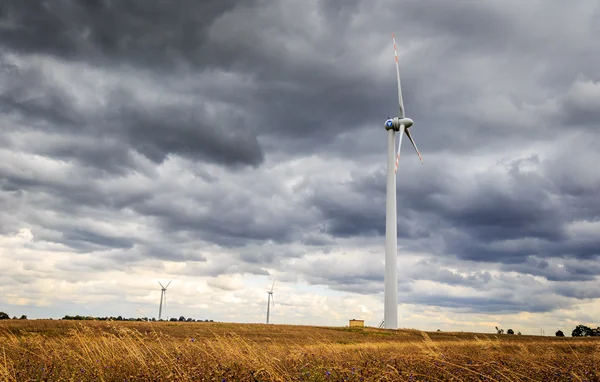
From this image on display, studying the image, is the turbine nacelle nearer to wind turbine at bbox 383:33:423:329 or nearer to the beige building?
wind turbine at bbox 383:33:423:329

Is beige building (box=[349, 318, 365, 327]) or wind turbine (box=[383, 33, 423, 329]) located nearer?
wind turbine (box=[383, 33, 423, 329])

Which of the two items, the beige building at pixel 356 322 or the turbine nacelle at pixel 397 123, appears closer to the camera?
the turbine nacelle at pixel 397 123

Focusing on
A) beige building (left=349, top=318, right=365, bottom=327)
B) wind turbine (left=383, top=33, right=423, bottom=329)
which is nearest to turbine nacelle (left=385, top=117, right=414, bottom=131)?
wind turbine (left=383, top=33, right=423, bottom=329)

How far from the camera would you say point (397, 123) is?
87312mm

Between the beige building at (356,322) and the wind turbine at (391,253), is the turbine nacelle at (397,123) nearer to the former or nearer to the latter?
the wind turbine at (391,253)

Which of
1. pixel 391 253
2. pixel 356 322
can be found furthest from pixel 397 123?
pixel 356 322

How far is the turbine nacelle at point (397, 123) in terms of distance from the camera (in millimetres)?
87125

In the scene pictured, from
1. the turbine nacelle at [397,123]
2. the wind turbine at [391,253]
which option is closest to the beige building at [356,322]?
the wind turbine at [391,253]

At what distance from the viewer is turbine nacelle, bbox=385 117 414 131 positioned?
87.1 meters

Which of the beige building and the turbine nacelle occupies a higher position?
the turbine nacelle

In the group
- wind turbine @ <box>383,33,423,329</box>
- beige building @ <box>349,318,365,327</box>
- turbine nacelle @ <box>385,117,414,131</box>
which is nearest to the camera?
wind turbine @ <box>383,33,423,329</box>

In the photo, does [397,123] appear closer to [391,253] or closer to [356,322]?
[391,253]

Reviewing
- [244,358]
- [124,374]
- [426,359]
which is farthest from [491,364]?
[124,374]

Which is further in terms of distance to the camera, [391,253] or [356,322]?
[356,322]
